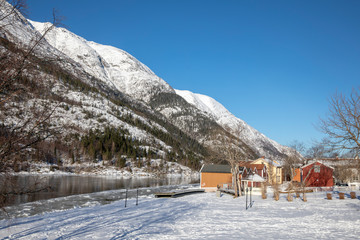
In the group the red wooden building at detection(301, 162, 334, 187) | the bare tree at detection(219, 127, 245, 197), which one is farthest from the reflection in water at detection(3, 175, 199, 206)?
the red wooden building at detection(301, 162, 334, 187)

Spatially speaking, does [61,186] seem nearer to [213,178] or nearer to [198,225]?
[213,178]

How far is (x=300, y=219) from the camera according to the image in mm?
21547

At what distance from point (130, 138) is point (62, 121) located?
6631 inches

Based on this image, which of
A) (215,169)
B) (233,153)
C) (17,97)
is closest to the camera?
(17,97)


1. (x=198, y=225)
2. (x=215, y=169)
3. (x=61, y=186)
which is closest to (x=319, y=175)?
(x=215, y=169)

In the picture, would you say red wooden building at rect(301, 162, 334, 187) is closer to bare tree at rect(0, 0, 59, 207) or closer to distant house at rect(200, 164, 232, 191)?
distant house at rect(200, 164, 232, 191)

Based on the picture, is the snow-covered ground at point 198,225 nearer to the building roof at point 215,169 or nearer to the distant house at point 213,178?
the distant house at point 213,178

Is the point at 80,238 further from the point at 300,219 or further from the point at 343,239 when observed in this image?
the point at 300,219

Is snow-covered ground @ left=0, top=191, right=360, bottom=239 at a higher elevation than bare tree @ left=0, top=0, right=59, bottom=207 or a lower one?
lower

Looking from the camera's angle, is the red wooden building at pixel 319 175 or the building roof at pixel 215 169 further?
the building roof at pixel 215 169

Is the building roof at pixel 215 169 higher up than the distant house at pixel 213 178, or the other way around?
the building roof at pixel 215 169

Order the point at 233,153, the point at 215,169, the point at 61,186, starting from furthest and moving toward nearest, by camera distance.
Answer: the point at 215,169 < the point at 61,186 < the point at 233,153

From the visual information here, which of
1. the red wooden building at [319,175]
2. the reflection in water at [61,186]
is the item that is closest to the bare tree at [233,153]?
the red wooden building at [319,175]

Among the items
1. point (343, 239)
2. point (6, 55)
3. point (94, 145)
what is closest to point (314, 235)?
point (343, 239)
